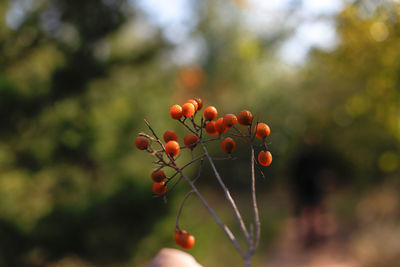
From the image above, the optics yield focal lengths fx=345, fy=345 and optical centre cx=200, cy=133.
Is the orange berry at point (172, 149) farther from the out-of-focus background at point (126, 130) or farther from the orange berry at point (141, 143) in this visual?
the out-of-focus background at point (126, 130)

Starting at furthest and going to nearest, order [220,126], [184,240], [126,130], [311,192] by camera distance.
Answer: [311,192] → [126,130] → [220,126] → [184,240]

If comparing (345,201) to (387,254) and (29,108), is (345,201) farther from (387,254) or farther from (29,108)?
(29,108)

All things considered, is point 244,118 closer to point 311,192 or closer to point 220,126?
point 220,126

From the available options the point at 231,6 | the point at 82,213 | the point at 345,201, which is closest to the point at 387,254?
the point at 345,201

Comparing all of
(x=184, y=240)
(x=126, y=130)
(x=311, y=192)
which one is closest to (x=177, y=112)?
(x=184, y=240)

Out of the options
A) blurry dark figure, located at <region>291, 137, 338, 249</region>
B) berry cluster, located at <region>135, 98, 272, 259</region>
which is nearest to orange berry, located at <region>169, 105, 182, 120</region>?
berry cluster, located at <region>135, 98, 272, 259</region>

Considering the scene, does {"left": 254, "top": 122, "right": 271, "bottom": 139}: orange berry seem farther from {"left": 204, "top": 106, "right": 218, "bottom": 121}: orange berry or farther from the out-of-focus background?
the out-of-focus background
